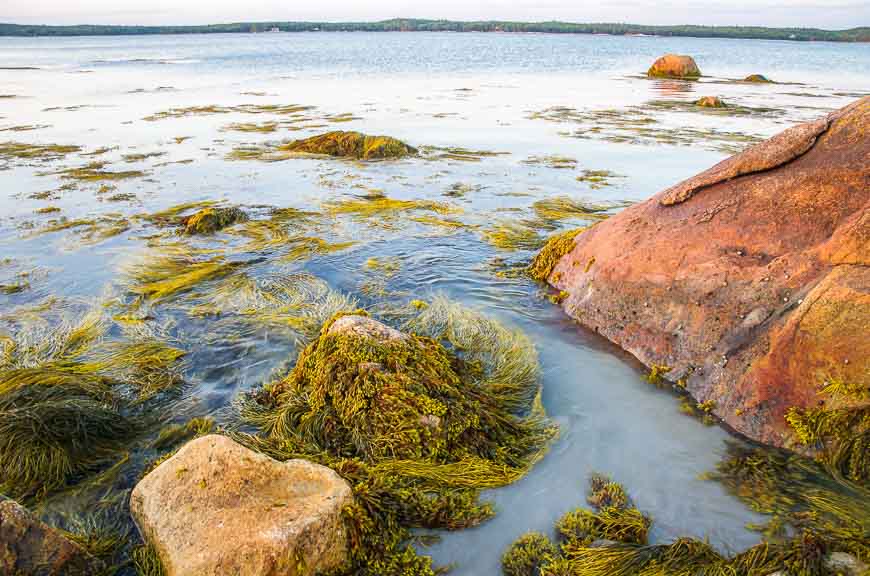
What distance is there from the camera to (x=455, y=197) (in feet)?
30.5

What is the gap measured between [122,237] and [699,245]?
6.78 metres

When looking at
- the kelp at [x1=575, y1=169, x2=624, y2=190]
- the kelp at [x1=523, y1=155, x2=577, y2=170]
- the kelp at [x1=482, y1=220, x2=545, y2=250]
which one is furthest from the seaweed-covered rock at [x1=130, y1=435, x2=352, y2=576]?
the kelp at [x1=523, y1=155, x2=577, y2=170]

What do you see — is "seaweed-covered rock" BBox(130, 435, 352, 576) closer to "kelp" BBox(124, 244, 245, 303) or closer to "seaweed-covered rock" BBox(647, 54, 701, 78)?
"kelp" BBox(124, 244, 245, 303)

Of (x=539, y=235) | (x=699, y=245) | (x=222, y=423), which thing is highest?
(x=699, y=245)

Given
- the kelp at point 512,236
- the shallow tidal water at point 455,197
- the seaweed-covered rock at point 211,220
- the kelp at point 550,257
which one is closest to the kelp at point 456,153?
the shallow tidal water at point 455,197

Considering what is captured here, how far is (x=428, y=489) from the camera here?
9.87 feet

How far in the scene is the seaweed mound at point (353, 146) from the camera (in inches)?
477

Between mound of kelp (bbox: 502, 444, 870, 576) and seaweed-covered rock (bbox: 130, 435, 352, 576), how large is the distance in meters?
0.90

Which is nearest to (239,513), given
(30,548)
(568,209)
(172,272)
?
(30,548)

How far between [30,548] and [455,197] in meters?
7.71

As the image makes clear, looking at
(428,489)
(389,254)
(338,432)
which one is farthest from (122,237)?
(428,489)

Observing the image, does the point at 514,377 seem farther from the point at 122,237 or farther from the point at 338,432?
the point at 122,237

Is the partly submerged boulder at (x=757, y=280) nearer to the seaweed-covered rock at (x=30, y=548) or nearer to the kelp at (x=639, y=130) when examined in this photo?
the seaweed-covered rock at (x=30, y=548)

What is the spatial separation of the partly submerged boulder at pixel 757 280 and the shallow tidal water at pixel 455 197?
32 cm
